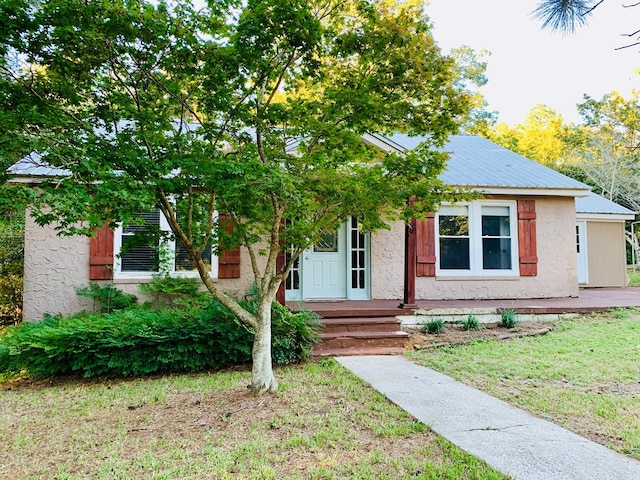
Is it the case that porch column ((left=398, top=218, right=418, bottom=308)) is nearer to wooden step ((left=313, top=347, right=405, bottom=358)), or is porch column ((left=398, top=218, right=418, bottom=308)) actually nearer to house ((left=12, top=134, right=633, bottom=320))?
house ((left=12, top=134, right=633, bottom=320))

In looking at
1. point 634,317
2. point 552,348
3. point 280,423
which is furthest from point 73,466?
point 634,317

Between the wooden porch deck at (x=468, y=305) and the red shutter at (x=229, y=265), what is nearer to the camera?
the wooden porch deck at (x=468, y=305)

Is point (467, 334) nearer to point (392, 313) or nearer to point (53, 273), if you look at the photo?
point (392, 313)

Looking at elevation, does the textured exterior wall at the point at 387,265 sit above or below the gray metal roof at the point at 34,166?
below

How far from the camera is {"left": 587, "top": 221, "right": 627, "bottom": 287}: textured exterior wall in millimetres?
12539

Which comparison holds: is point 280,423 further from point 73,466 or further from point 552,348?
point 552,348

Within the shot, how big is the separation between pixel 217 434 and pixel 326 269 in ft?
17.6

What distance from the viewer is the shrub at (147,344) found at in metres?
4.90

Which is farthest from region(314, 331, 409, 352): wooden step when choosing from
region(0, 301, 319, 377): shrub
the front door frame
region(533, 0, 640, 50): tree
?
region(533, 0, 640, 50): tree

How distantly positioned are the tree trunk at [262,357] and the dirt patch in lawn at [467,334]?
288cm

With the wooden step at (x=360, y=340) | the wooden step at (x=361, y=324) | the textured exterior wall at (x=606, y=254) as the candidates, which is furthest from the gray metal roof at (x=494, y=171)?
the wooden step at (x=360, y=340)

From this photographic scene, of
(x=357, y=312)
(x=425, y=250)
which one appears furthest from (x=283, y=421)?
(x=425, y=250)

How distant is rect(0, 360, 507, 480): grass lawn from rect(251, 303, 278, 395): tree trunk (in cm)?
12

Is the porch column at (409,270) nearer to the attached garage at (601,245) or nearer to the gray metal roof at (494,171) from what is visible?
the gray metal roof at (494,171)
